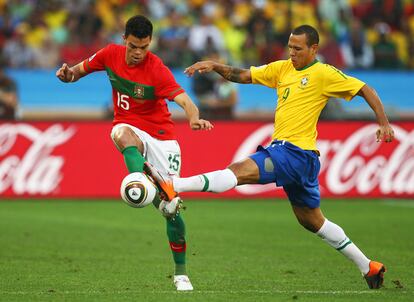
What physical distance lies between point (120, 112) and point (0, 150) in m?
9.55

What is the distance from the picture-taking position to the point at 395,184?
19.3m

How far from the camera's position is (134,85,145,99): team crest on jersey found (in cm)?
920

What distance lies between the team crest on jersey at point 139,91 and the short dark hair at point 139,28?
1.59 ft

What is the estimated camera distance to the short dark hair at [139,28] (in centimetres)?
895

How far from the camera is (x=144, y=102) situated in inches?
366

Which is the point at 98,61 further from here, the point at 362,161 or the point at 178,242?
the point at 362,161

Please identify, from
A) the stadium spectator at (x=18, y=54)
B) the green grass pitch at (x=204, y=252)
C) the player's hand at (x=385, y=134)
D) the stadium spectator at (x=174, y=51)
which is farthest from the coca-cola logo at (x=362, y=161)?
the player's hand at (x=385, y=134)

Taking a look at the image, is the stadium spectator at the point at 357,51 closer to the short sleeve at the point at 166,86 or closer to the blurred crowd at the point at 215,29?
the blurred crowd at the point at 215,29

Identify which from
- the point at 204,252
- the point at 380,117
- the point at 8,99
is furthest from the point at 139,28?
the point at 8,99

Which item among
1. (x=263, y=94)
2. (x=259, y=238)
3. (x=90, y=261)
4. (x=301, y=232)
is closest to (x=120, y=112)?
(x=90, y=261)

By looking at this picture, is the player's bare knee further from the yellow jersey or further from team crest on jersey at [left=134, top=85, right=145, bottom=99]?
the yellow jersey

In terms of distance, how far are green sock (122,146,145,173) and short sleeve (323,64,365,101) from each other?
6.10 feet

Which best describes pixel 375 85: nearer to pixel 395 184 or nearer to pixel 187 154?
pixel 395 184

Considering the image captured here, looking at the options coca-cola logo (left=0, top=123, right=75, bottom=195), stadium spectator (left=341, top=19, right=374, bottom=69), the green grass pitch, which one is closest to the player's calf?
the green grass pitch
